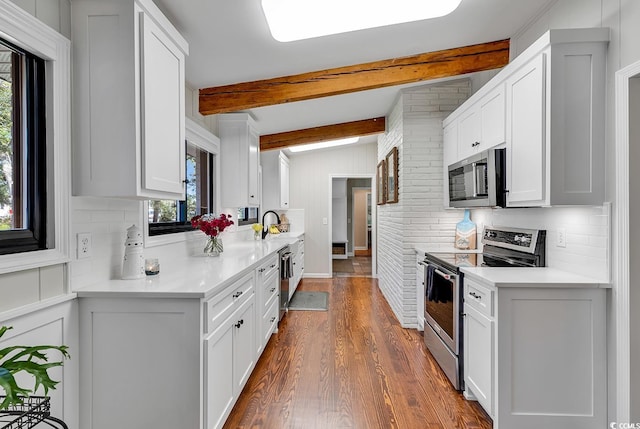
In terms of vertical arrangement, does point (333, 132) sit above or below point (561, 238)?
above

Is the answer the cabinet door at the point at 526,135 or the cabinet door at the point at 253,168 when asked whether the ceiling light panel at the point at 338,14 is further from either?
the cabinet door at the point at 253,168

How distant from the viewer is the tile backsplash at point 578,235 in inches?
78.0

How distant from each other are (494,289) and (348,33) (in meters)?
1.86

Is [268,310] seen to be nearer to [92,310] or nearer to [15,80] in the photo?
[92,310]

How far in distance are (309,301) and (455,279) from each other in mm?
2761

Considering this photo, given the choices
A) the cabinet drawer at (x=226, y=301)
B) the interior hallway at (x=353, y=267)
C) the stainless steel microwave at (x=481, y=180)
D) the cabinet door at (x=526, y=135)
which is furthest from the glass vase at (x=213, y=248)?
the interior hallway at (x=353, y=267)

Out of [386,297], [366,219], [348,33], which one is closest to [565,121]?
[348,33]

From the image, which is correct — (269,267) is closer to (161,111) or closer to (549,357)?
(161,111)

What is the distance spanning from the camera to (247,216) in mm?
5180

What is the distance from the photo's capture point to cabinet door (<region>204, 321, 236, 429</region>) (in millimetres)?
1741

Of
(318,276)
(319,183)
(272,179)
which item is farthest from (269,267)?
(319,183)

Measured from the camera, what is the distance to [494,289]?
202 centimetres

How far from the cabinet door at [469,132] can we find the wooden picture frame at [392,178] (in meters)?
1.00

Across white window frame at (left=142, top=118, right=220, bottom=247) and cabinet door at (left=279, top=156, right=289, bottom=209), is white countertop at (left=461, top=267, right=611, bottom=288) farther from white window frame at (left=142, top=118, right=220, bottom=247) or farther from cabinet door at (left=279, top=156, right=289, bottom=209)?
cabinet door at (left=279, top=156, right=289, bottom=209)
